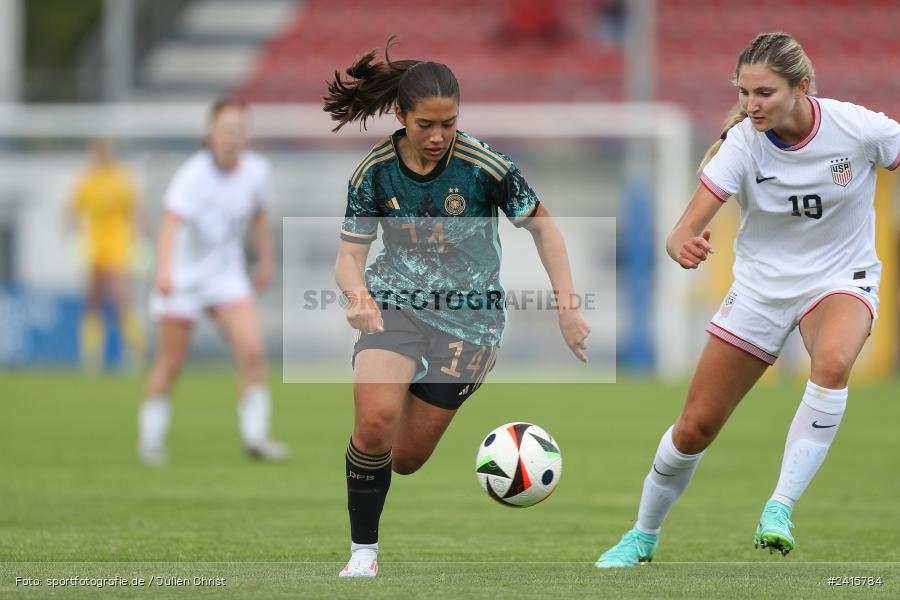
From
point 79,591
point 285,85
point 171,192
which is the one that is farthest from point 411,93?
point 285,85

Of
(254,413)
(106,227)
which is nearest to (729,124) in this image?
(254,413)

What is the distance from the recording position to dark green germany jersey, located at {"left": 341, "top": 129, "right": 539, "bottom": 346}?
5430 millimetres

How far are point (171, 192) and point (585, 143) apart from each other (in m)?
11.8

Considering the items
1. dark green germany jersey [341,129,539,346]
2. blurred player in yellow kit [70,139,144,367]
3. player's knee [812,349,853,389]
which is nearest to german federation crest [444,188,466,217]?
dark green germany jersey [341,129,539,346]

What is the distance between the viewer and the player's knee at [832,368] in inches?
204

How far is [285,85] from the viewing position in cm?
2292

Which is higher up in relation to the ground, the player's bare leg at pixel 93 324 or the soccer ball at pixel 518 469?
the soccer ball at pixel 518 469

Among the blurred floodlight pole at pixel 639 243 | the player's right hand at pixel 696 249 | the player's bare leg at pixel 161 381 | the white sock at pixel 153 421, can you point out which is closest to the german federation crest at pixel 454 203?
the player's right hand at pixel 696 249

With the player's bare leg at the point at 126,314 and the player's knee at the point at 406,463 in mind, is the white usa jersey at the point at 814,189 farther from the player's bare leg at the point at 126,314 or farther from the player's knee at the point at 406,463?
the player's bare leg at the point at 126,314

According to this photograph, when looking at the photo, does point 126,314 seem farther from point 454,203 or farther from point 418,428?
point 454,203

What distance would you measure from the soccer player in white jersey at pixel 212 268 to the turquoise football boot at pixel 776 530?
17.4 ft

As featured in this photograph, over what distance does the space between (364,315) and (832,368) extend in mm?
1748

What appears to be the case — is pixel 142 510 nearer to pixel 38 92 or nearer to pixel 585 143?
pixel 585 143

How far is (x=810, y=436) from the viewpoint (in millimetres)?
5309
